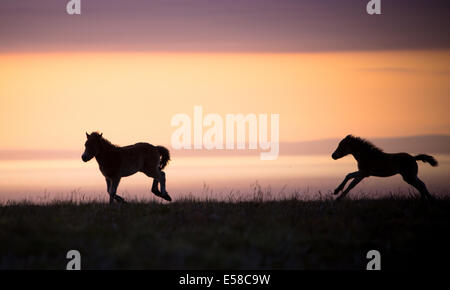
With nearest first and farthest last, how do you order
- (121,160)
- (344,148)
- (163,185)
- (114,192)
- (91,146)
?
(114,192), (91,146), (121,160), (163,185), (344,148)

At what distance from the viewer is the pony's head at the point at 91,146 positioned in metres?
15.9

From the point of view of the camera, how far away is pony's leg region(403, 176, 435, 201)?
1534 centimetres

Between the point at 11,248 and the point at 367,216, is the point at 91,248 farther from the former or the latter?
the point at 367,216

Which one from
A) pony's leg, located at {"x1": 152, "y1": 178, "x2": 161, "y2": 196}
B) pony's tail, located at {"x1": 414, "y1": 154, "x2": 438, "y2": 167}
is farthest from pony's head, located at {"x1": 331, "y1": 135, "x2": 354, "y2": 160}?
pony's leg, located at {"x1": 152, "y1": 178, "x2": 161, "y2": 196}

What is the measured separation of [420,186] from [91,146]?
9.02 m

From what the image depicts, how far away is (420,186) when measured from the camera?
15.6 meters

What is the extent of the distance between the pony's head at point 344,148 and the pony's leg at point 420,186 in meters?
1.86

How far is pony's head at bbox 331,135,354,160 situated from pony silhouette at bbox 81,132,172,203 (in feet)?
16.8

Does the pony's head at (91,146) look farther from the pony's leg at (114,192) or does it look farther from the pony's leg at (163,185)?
the pony's leg at (163,185)

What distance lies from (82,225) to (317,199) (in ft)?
21.1

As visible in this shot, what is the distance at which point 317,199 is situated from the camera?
15016 mm

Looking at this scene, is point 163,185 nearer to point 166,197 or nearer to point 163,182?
point 163,182

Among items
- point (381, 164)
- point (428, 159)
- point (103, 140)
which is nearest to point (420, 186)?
point (381, 164)
